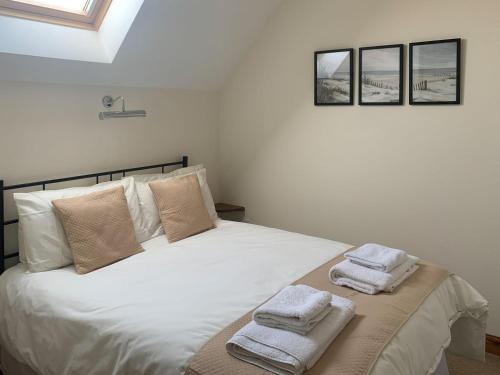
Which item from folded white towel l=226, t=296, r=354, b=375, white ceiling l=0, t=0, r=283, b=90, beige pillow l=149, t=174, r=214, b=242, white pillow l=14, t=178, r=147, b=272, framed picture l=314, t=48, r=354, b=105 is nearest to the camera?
folded white towel l=226, t=296, r=354, b=375

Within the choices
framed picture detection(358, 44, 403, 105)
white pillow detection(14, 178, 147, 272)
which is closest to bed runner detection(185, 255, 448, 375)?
white pillow detection(14, 178, 147, 272)

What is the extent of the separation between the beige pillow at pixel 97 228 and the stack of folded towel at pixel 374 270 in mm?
1184

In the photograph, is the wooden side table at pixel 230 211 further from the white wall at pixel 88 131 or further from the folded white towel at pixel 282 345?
the folded white towel at pixel 282 345

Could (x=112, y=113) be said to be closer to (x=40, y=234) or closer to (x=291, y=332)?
(x=40, y=234)

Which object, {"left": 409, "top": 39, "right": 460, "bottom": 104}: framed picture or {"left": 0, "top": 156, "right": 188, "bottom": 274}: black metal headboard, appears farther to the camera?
{"left": 409, "top": 39, "right": 460, "bottom": 104}: framed picture

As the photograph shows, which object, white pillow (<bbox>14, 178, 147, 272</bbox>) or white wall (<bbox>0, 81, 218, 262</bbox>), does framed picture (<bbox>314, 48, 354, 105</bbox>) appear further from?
white pillow (<bbox>14, 178, 147, 272</bbox>)

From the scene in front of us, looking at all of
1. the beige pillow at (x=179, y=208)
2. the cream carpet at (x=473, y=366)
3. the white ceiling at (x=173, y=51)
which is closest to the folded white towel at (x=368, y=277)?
the cream carpet at (x=473, y=366)

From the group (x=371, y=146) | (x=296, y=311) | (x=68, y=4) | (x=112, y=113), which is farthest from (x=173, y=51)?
(x=296, y=311)

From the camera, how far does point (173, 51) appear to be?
3.15 metres

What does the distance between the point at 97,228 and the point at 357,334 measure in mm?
1487

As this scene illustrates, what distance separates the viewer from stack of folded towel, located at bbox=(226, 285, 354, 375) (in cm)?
147

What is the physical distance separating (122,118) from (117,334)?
1.75 meters

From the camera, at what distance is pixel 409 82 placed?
291 centimetres

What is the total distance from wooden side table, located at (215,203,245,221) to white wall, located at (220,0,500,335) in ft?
0.31
